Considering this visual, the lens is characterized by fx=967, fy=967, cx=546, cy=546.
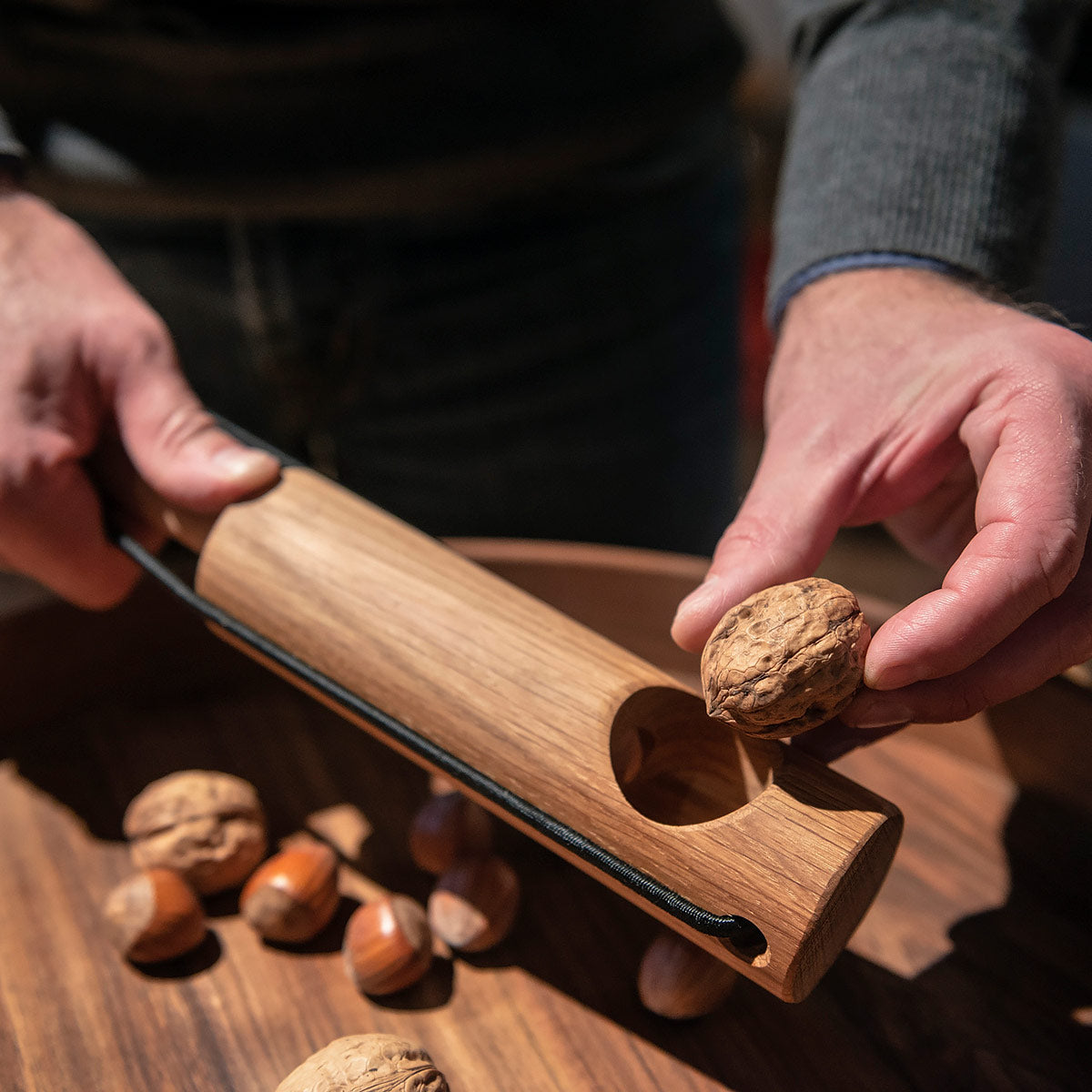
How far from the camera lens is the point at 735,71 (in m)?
1.29

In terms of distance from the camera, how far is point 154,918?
0.71m

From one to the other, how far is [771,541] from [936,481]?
0.15 m

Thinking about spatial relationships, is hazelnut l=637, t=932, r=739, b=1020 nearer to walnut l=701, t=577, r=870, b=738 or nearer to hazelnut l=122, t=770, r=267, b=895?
walnut l=701, t=577, r=870, b=738

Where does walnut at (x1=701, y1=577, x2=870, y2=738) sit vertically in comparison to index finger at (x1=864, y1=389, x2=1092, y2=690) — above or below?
below

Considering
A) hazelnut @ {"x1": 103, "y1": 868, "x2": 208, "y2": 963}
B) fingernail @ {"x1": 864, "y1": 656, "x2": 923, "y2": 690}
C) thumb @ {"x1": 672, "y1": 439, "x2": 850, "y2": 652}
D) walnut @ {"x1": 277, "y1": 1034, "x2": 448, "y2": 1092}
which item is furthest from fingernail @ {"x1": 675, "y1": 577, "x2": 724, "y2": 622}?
hazelnut @ {"x1": 103, "y1": 868, "x2": 208, "y2": 963}

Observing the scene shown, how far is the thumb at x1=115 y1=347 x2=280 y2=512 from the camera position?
786mm

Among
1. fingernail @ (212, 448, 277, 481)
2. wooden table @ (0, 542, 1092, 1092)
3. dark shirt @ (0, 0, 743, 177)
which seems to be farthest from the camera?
dark shirt @ (0, 0, 743, 177)

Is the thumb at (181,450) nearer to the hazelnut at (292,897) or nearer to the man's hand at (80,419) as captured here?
the man's hand at (80,419)

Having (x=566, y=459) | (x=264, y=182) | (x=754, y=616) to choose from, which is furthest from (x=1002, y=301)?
(x=264, y=182)

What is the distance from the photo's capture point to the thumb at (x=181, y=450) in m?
0.79

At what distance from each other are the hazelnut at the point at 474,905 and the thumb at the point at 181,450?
351mm

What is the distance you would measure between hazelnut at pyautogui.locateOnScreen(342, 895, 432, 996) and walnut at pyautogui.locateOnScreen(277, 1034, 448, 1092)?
56mm

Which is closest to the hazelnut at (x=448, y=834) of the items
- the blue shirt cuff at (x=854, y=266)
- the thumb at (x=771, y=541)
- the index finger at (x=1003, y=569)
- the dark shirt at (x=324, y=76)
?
the thumb at (x=771, y=541)

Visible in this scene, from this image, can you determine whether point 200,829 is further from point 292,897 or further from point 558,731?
point 558,731
